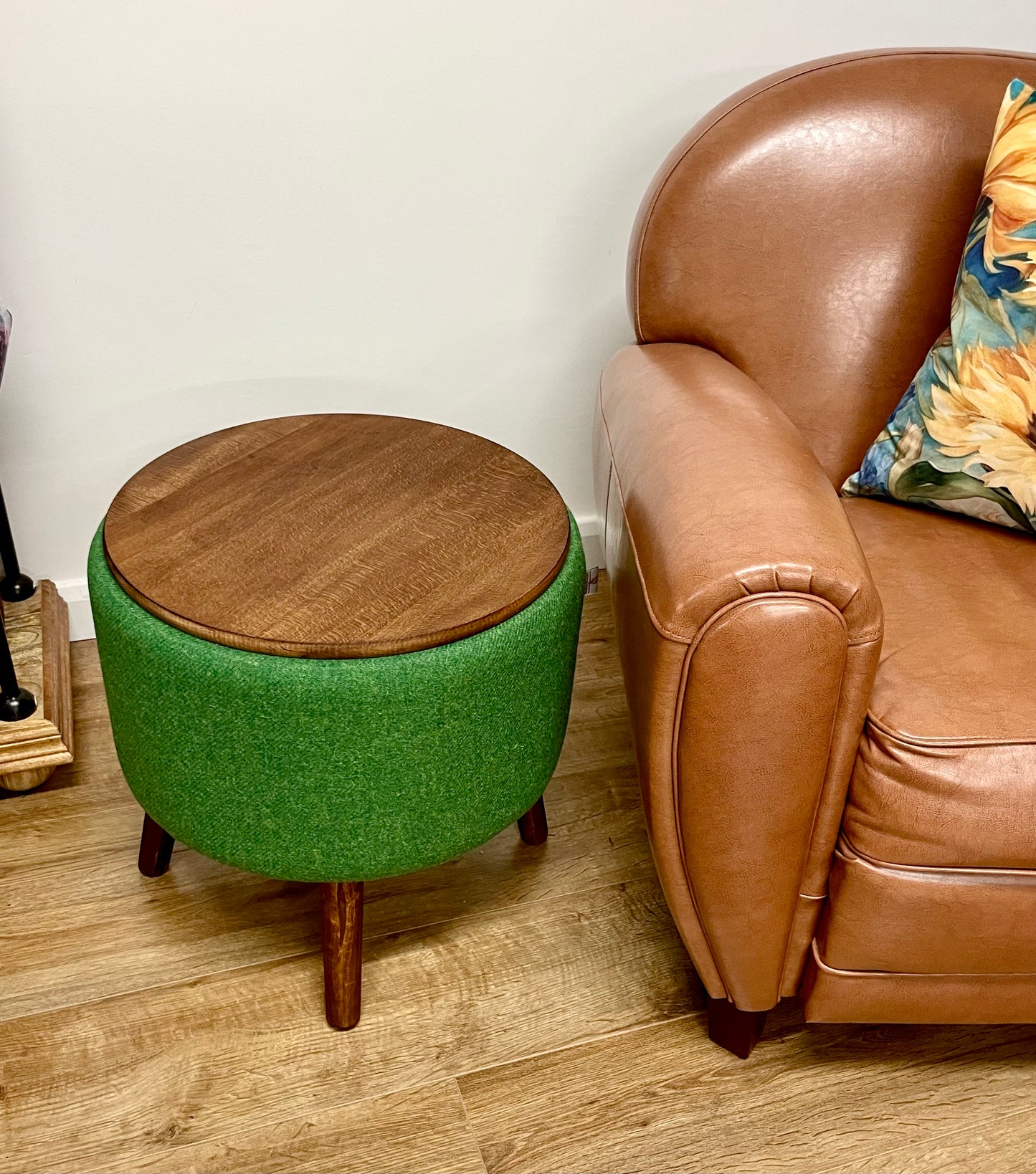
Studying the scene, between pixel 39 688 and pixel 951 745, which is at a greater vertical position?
pixel 951 745

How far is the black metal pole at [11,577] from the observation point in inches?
68.3

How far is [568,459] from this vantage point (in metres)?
2.02

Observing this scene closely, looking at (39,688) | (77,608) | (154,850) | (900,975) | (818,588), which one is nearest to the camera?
(818,588)

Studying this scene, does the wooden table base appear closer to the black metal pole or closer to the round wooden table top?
the round wooden table top

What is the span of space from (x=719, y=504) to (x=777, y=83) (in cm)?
73

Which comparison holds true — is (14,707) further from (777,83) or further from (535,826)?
(777,83)

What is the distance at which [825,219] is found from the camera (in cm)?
149

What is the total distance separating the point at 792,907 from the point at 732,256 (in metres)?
0.82

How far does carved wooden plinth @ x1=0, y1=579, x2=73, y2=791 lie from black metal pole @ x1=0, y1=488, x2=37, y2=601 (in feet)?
0.04

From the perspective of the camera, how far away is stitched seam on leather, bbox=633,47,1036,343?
1.49m

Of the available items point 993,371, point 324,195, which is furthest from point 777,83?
point 324,195

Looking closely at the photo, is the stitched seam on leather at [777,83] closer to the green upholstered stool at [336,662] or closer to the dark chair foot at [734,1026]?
the green upholstered stool at [336,662]

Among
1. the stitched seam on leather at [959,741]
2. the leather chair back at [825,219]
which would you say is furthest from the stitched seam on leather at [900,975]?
the leather chair back at [825,219]

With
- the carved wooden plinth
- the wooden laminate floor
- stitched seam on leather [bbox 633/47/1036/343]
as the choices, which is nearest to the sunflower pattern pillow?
stitched seam on leather [bbox 633/47/1036/343]
